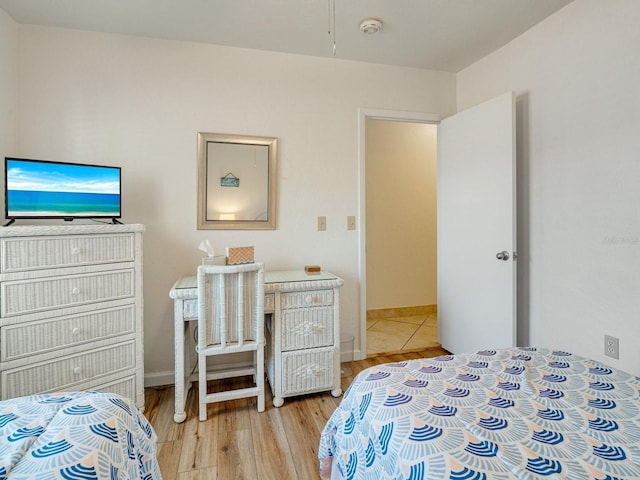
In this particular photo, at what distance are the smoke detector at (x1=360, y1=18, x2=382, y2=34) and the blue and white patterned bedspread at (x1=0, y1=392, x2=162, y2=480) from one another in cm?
237

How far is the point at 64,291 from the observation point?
1.74 metres

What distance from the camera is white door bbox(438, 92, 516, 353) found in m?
2.24

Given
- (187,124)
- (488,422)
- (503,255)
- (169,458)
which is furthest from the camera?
(187,124)

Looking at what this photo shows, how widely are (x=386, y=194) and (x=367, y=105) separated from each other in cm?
135

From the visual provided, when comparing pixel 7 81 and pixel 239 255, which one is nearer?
pixel 7 81

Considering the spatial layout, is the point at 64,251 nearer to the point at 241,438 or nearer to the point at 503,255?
the point at 241,438

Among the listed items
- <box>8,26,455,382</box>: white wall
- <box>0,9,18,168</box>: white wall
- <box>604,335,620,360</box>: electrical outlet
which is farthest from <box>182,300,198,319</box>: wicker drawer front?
<box>604,335,620,360</box>: electrical outlet

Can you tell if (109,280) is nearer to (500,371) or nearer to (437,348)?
(500,371)

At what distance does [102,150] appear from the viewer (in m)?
2.24

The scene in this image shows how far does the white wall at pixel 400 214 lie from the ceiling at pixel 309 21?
138 cm

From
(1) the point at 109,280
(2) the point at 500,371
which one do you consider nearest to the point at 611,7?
(2) the point at 500,371

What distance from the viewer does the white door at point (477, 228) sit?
7.35 feet

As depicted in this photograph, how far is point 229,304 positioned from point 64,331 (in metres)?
0.83

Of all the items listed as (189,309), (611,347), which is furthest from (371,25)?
(611,347)
